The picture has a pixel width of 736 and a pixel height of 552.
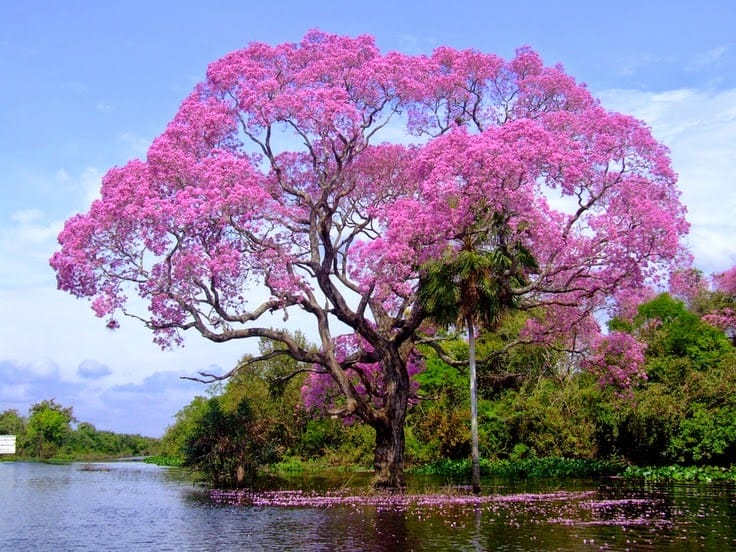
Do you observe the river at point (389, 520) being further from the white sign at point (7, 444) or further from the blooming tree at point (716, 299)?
the white sign at point (7, 444)

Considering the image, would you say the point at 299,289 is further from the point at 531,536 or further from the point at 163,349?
the point at 531,536

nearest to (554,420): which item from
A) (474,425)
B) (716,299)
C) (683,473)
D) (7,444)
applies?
(683,473)

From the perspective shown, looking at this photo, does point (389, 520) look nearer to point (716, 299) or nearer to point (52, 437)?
point (716, 299)

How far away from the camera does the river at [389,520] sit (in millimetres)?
16250

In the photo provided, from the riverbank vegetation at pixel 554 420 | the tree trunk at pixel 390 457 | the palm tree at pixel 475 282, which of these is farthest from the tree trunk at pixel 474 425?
the tree trunk at pixel 390 457

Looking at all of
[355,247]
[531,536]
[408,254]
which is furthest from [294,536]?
[355,247]

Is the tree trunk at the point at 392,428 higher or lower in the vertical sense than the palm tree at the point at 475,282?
lower

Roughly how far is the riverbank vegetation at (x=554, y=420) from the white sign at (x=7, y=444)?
68.7 metres

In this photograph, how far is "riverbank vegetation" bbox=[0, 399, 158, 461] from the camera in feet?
357

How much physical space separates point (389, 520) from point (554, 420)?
75.4 feet

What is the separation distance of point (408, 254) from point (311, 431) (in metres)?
33.3

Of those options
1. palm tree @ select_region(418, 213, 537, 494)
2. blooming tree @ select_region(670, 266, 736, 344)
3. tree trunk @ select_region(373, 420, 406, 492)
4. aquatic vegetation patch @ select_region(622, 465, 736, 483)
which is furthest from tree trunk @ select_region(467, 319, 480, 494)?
blooming tree @ select_region(670, 266, 736, 344)

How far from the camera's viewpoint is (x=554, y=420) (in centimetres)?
4097

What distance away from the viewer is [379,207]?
1271 inches
